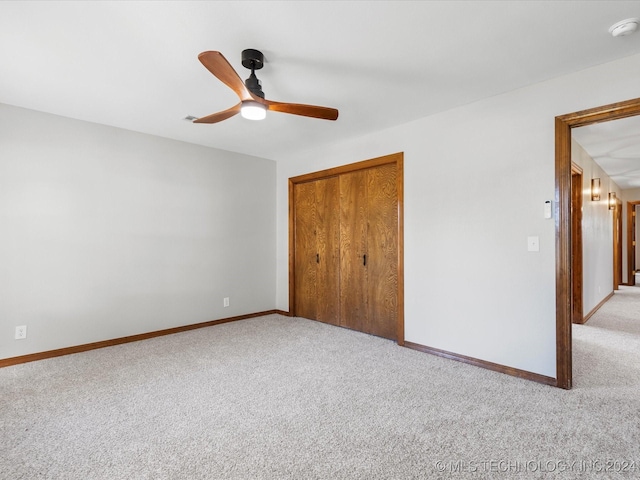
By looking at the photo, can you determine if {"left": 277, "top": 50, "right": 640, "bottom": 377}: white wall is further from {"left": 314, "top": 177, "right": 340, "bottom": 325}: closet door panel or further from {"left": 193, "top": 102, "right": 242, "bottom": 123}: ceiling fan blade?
{"left": 193, "top": 102, "right": 242, "bottom": 123}: ceiling fan blade

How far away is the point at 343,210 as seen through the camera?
427 cm

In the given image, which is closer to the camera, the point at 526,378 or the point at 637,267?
the point at 526,378

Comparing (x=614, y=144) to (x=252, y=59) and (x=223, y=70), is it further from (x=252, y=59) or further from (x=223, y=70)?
(x=223, y=70)

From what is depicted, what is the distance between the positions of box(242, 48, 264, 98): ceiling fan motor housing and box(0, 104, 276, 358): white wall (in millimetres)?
2250

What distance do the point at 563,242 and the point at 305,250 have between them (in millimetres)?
3077

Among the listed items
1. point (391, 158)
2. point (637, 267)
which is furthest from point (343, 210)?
point (637, 267)

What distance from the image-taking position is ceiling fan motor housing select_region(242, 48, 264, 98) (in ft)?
7.06

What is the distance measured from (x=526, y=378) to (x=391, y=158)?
2.41 m

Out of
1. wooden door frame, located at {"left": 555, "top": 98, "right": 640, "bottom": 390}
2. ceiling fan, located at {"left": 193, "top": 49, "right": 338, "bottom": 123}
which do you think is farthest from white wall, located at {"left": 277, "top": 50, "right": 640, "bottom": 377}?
ceiling fan, located at {"left": 193, "top": 49, "right": 338, "bottom": 123}

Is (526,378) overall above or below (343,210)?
below

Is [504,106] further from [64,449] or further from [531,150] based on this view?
[64,449]

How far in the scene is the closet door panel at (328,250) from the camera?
14.3 feet

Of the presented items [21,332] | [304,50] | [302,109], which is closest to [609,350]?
[302,109]

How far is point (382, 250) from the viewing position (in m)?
3.82
